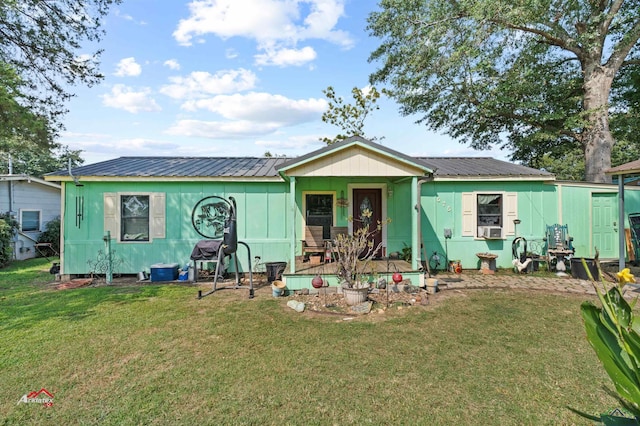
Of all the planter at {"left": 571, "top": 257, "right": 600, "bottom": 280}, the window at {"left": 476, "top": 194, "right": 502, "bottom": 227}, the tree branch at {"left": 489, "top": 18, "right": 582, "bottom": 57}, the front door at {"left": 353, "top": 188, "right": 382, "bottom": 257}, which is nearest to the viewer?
the planter at {"left": 571, "top": 257, "right": 600, "bottom": 280}

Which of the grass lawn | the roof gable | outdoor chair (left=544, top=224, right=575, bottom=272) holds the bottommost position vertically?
the grass lawn

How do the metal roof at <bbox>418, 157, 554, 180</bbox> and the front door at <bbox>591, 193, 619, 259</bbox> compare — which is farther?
the front door at <bbox>591, 193, 619, 259</bbox>

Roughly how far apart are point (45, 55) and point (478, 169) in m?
13.5

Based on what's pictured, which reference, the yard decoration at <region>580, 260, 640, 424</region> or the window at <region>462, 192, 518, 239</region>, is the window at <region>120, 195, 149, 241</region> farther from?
the yard decoration at <region>580, 260, 640, 424</region>

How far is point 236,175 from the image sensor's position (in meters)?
8.12

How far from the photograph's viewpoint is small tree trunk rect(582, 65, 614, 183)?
10.6 meters

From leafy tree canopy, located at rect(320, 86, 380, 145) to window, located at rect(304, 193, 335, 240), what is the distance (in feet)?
38.4

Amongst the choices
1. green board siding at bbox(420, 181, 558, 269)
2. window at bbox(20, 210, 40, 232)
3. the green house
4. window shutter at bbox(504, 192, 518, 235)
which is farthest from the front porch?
window at bbox(20, 210, 40, 232)

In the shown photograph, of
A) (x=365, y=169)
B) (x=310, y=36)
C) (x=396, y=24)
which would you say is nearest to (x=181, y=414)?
(x=365, y=169)

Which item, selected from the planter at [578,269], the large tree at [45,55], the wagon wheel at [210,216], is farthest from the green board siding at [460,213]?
the large tree at [45,55]

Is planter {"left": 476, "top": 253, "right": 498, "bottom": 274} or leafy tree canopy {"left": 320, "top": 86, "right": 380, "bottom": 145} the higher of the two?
leafy tree canopy {"left": 320, "top": 86, "right": 380, "bottom": 145}

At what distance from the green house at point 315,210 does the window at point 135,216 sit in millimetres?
26

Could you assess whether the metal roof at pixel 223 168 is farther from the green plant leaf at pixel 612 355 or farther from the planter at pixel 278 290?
the green plant leaf at pixel 612 355

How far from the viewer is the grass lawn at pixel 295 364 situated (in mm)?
2717
